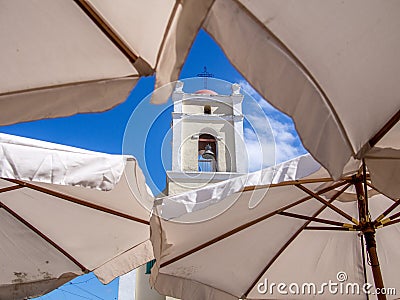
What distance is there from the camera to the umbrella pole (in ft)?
9.82

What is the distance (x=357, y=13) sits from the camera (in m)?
1.73

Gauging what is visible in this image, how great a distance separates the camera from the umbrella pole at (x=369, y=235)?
2994 millimetres

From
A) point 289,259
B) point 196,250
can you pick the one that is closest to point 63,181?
point 196,250

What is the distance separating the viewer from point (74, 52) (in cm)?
224

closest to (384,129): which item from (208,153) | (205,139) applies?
(208,153)

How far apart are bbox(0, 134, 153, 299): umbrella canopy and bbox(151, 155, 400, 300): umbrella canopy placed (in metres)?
0.42

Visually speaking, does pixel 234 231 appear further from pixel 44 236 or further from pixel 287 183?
pixel 44 236

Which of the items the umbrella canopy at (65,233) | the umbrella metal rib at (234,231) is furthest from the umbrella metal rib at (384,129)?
the umbrella canopy at (65,233)

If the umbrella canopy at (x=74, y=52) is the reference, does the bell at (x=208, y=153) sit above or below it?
above

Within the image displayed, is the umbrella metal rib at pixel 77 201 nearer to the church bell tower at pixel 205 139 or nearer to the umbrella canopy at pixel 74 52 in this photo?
the umbrella canopy at pixel 74 52

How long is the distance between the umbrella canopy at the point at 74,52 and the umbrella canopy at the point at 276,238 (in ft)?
3.59

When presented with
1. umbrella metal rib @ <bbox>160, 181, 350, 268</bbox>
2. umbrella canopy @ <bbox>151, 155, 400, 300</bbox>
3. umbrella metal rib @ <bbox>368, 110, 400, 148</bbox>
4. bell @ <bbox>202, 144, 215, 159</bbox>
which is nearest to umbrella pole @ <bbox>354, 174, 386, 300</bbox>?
umbrella canopy @ <bbox>151, 155, 400, 300</bbox>

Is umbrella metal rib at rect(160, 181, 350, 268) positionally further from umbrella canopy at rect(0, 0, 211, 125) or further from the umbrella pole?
umbrella canopy at rect(0, 0, 211, 125)

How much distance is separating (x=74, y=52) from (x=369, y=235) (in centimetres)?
235
